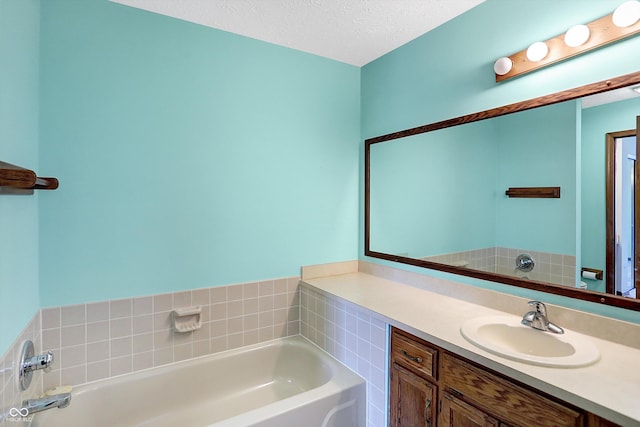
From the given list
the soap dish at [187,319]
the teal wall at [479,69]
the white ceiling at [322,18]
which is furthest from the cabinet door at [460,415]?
the white ceiling at [322,18]

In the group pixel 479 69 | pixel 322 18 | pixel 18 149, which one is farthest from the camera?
→ pixel 322 18

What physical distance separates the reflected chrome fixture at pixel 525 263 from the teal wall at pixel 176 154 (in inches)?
49.4

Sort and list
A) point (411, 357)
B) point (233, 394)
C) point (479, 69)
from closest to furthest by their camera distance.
Result: point (411, 357)
point (479, 69)
point (233, 394)

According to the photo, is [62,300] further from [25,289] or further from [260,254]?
[260,254]

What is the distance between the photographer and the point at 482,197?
1.80 m

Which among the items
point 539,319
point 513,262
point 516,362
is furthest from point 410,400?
point 513,262

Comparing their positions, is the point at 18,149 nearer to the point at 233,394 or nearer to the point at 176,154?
the point at 176,154

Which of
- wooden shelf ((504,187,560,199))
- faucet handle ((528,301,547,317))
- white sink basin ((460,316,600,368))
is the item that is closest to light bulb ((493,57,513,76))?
wooden shelf ((504,187,560,199))

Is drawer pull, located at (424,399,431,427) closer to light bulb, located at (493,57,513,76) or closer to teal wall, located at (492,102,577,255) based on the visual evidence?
teal wall, located at (492,102,577,255)

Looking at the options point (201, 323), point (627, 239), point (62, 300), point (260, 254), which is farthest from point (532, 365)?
point (62, 300)

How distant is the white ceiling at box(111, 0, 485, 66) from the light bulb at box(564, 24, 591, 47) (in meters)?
0.57

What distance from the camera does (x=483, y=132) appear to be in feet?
5.70

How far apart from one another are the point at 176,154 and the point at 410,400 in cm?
184

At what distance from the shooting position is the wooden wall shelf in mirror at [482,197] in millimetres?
1422
